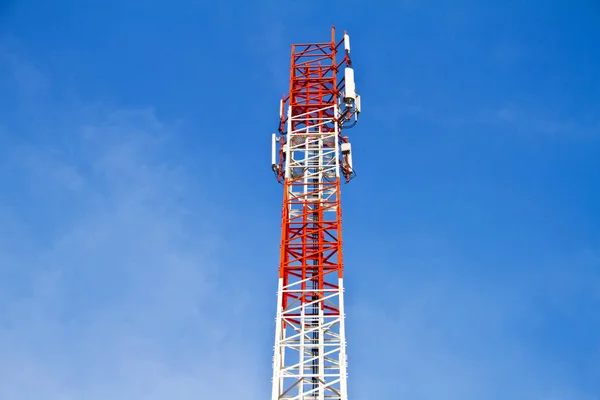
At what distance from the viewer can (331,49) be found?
63406mm

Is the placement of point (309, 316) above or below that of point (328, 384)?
above

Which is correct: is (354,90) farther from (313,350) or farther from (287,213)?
(313,350)

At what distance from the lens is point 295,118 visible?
60.5 metres

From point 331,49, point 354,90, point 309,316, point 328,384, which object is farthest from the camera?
point 331,49

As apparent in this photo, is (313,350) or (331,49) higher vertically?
(331,49)

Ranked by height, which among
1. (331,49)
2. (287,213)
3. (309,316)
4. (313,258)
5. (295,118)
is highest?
(331,49)

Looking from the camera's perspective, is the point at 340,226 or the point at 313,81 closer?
the point at 340,226

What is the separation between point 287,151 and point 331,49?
10.7 metres

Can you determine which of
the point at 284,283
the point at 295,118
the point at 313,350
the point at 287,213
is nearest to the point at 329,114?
the point at 295,118

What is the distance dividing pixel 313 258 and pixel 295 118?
12978 mm

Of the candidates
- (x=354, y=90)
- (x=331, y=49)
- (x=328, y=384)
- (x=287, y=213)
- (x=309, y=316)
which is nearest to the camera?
(x=328, y=384)

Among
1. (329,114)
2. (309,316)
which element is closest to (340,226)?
(309,316)

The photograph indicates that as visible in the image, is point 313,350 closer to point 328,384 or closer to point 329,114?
point 328,384

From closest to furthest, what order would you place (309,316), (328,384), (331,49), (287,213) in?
(328,384)
(309,316)
(287,213)
(331,49)
